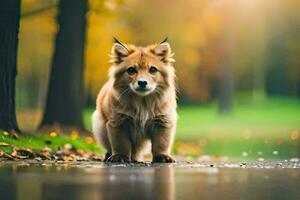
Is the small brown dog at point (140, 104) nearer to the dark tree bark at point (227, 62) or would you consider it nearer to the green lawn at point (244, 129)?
the green lawn at point (244, 129)

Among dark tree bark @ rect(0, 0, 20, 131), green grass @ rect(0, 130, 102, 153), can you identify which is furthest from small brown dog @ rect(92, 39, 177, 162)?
dark tree bark @ rect(0, 0, 20, 131)

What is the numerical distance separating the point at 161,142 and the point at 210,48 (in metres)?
18.0

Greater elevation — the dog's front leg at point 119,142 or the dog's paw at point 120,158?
the dog's front leg at point 119,142

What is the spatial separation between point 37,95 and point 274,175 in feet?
60.7

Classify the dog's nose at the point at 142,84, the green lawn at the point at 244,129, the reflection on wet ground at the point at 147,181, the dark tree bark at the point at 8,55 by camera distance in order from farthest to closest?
the green lawn at the point at 244,129
the dark tree bark at the point at 8,55
the dog's nose at the point at 142,84
the reflection on wet ground at the point at 147,181

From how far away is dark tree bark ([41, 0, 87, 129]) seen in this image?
1424 cm

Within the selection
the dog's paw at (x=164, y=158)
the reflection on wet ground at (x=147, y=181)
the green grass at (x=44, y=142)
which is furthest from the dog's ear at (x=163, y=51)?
the green grass at (x=44, y=142)

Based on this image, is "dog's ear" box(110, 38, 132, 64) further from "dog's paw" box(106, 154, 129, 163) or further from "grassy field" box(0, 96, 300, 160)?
"grassy field" box(0, 96, 300, 160)

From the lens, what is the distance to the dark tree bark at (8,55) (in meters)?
11.1

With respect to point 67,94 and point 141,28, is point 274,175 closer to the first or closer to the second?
point 67,94

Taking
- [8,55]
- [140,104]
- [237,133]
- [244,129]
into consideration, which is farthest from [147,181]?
[244,129]

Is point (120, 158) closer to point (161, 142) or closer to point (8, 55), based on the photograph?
point (161, 142)

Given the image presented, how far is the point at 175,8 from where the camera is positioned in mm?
25578

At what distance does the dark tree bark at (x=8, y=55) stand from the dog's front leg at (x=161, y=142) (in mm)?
2593
